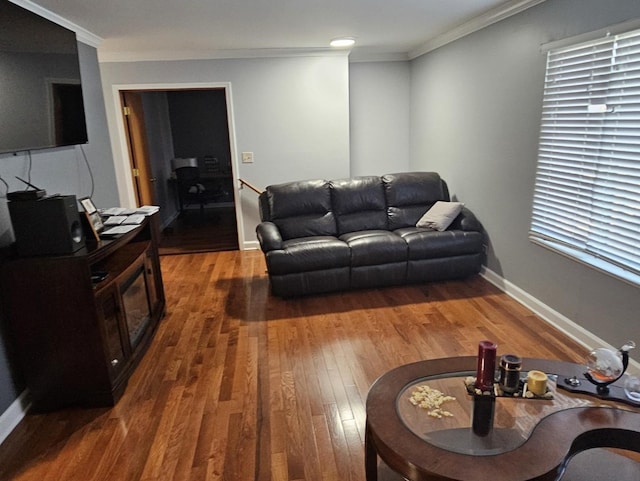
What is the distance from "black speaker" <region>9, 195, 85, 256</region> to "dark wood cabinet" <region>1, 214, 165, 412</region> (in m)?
0.05

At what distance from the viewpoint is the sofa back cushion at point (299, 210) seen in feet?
13.5

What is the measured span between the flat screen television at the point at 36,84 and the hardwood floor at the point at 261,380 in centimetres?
152

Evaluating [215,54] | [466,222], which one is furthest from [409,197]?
[215,54]

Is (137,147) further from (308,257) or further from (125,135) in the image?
(308,257)

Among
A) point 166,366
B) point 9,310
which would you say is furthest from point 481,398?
point 9,310

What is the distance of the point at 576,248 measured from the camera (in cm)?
281

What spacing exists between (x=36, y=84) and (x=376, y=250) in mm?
2673

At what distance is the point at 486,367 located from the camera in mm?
1637

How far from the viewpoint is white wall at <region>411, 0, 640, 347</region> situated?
2.56 meters

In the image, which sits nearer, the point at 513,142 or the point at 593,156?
the point at 593,156

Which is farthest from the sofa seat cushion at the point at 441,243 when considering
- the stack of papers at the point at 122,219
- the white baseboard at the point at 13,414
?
the white baseboard at the point at 13,414

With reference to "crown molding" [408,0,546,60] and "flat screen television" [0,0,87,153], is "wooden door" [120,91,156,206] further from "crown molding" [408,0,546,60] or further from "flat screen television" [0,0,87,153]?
"crown molding" [408,0,546,60]

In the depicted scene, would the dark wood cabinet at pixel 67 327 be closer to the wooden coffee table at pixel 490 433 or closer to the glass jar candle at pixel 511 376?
the wooden coffee table at pixel 490 433

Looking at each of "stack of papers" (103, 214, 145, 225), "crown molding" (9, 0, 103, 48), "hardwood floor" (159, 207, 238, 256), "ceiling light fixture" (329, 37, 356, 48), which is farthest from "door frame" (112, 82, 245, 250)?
"stack of papers" (103, 214, 145, 225)
